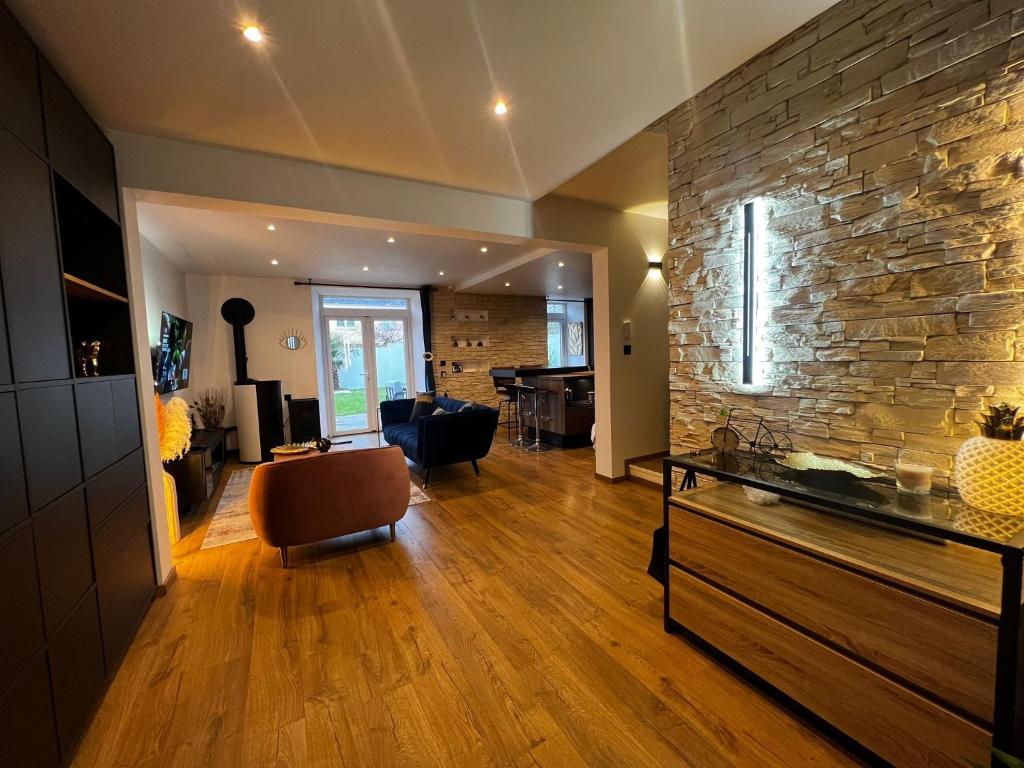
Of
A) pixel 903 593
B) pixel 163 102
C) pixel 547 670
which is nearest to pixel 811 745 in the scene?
pixel 903 593

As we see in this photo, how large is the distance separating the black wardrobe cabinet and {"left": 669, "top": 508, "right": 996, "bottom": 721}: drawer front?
2392mm

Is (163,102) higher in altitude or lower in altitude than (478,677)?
higher

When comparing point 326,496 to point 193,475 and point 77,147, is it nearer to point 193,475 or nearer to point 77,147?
point 193,475

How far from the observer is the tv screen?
412 cm

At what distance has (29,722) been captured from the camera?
1232 millimetres

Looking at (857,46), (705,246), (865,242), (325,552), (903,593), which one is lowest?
(325,552)

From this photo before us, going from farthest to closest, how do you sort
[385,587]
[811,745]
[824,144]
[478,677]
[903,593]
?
[385,587] → [824,144] → [478,677] → [811,745] → [903,593]

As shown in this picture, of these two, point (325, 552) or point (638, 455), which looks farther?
point (638, 455)

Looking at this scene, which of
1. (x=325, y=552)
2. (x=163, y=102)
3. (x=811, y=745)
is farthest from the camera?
(x=325, y=552)

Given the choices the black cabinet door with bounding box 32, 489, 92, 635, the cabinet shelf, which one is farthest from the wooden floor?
the cabinet shelf

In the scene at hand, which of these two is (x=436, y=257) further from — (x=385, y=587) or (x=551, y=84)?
(x=385, y=587)

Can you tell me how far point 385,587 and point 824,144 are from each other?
11.0ft

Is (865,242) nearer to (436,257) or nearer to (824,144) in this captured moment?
(824,144)

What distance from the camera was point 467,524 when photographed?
336 centimetres
